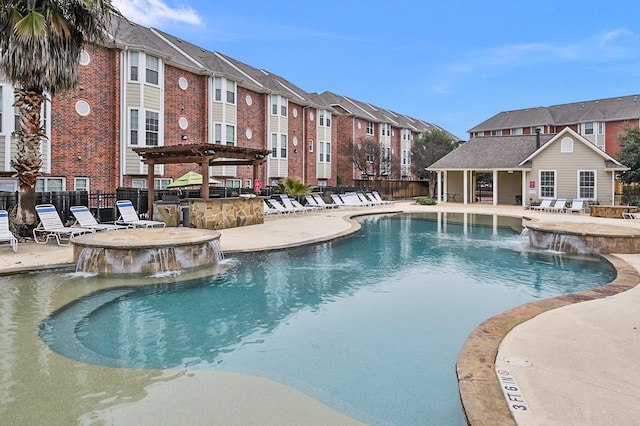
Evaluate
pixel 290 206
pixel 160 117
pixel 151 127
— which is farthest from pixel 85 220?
pixel 160 117

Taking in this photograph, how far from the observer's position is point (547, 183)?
26984mm

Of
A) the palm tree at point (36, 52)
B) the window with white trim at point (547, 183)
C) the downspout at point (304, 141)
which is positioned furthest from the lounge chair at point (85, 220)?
the window with white trim at point (547, 183)

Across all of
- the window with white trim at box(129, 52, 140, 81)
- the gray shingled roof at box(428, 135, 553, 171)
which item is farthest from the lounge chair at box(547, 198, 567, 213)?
the window with white trim at box(129, 52, 140, 81)

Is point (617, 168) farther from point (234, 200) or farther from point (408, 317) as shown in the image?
point (408, 317)

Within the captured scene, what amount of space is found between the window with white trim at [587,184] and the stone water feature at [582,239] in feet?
49.4

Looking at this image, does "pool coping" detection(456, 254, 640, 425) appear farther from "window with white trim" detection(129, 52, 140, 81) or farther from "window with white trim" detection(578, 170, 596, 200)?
"window with white trim" detection(578, 170, 596, 200)

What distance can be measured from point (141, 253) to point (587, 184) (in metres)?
25.5

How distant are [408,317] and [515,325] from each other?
154cm

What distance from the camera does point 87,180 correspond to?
1981 cm

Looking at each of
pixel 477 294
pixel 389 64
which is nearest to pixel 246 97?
pixel 477 294

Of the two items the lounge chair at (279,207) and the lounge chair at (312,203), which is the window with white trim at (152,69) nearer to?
the lounge chair at (279,207)

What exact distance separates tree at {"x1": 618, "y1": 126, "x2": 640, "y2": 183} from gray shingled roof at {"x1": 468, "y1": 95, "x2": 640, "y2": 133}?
57.5 ft

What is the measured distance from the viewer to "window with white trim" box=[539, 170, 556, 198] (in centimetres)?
2673

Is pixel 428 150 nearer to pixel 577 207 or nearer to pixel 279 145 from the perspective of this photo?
pixel 279 145
